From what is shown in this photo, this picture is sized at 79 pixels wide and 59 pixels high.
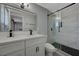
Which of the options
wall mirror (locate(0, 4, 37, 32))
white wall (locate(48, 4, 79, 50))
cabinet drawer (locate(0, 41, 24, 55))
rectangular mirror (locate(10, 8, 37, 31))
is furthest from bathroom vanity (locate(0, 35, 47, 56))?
white wall (locate(48, 4, 79, 50))

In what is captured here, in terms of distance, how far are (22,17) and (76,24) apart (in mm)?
1736

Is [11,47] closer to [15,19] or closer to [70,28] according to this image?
[15,19]

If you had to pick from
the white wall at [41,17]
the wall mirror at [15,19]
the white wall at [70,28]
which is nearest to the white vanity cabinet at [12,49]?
the wall mirror at [15,19]

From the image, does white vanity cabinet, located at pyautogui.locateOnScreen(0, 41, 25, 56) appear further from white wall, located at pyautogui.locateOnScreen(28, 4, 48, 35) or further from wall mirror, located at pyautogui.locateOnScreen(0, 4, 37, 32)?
white wall, located at pyautogui.locateOnScreen(28, 4, 48, 35)

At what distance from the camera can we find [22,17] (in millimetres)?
1851

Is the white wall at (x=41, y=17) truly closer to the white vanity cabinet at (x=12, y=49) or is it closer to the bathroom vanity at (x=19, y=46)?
the bathroom vanity at (x=19, y=46)

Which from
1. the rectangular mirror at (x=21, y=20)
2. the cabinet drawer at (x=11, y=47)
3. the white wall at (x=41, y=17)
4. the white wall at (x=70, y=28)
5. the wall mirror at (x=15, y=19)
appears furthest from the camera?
the white wall at (x=41, y=17)

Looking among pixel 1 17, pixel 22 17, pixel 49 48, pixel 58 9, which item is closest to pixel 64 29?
pixel 58 9

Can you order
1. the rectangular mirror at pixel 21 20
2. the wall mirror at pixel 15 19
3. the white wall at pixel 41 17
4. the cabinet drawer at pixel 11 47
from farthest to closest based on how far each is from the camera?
the white wall at pixel 41 17 → the rectangular mirror at pixel 21 20 → the wall mirror at pixel 15 19 → the cabinet drawer at pixel 11 47

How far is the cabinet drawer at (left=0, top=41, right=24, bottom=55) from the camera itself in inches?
34.4

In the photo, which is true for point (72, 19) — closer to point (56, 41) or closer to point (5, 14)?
point (56, 41)

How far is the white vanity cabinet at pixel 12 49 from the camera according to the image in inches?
34.6

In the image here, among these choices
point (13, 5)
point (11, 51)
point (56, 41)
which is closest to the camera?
point (11, 51)

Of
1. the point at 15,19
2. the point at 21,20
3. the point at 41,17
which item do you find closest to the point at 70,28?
the point at 41,17
